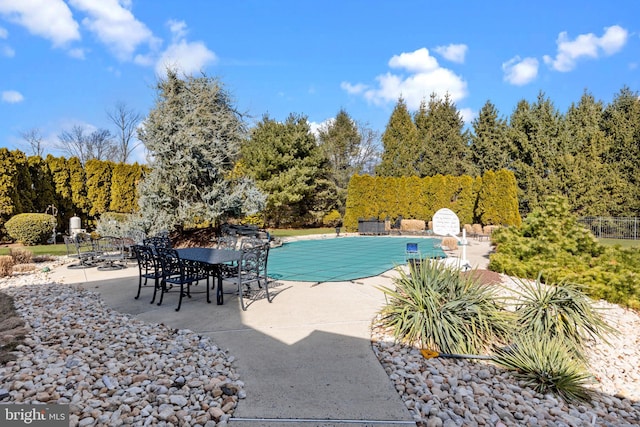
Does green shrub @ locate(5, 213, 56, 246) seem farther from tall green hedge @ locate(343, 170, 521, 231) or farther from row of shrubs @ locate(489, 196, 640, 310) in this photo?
tall green hedge @ locate(343, 170, 521, 231)

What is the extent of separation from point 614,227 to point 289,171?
63.2 ft

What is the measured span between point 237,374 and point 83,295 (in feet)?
14.3

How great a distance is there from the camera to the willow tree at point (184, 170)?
11.8 meters

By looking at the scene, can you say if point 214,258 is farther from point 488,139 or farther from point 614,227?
point 488,139

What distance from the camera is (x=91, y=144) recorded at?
34.1m

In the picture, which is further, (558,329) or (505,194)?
(505,194)

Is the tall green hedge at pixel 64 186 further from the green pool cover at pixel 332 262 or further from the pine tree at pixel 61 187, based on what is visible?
the green pool cover at pixel 332 262

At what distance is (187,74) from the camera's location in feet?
48.8

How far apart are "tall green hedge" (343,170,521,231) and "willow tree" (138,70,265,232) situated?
30.9 feet

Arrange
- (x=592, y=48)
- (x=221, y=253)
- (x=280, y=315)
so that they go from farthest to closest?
(x=592, y=48), (x=221, y=253), (x=280, y=315)

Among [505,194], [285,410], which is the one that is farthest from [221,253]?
[505,194]

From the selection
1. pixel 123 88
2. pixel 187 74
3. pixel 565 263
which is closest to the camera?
pixel 565 263

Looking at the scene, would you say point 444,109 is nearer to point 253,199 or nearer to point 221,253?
point 253,199

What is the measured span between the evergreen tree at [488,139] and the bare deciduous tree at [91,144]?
32.7m
